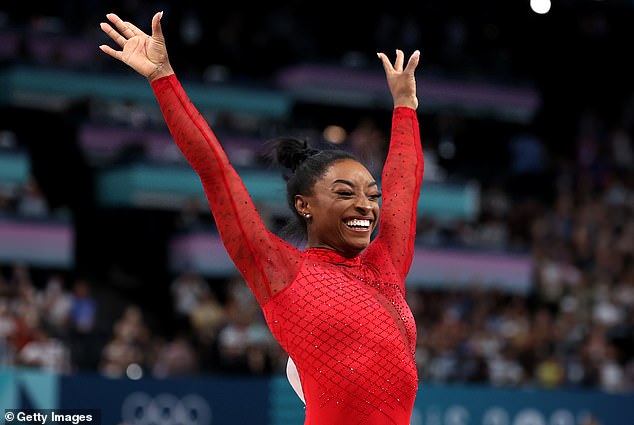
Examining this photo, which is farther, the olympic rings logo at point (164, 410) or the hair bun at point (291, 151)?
the olympic rings logo at point (164, 410)

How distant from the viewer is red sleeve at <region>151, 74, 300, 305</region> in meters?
3.29

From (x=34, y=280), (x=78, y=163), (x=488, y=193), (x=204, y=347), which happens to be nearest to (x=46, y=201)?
(x=78, y=163)

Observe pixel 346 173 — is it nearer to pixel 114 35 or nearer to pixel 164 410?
pixel 114 35

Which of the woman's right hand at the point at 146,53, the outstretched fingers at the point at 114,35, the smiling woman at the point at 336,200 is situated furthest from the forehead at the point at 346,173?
the outstretched fingers at the point at 114,35

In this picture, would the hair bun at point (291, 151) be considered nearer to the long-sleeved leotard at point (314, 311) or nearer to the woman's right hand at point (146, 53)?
the long-sleeved leotard at point (314, 311)

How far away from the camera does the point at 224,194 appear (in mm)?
3297

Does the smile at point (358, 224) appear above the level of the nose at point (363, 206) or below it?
below

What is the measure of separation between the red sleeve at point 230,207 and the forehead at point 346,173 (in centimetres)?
26

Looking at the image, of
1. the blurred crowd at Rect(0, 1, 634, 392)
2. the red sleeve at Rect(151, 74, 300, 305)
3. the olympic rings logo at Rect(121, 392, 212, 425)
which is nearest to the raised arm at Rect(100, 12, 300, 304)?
the red sleeve at Rect(151, 74, 300, 305)

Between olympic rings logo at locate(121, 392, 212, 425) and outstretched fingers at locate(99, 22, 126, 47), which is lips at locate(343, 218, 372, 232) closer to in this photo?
outstretched fingers at locate(99, 22, 126, 47)

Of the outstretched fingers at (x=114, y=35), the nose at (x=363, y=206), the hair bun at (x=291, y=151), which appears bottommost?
the nose at (x=363, y=206)

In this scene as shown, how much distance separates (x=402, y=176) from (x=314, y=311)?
71 cm

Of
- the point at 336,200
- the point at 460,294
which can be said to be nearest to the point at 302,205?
the point at 336,200

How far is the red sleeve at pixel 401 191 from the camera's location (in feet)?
12.1
